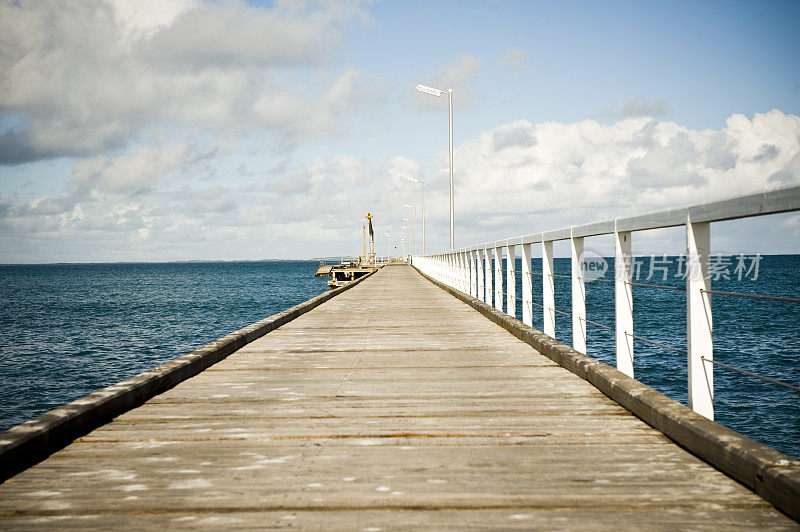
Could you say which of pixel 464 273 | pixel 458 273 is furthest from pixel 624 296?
pixel 458 273

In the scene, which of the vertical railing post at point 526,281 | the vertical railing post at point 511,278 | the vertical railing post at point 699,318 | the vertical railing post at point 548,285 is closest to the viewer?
the vertical railing post at point 699,318

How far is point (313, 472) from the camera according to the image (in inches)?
105

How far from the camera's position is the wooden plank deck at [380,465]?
223 cm

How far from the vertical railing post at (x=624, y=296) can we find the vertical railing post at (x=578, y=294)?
0.83 metres

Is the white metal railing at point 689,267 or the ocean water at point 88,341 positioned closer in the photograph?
the white metal railing at point 689,267

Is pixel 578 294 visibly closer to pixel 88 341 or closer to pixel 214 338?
pixel 214 338

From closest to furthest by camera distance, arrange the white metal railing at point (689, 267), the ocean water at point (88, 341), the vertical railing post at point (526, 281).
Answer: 1. the white metal railing at point (689, 267)
2. the vertical railing post at point (526, 281)
3. the ocean water at point (88, 341)

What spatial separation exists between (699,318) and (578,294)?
199 centimetres

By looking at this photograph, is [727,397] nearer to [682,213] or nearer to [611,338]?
[611,338]

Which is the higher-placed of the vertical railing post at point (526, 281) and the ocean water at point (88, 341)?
the vertical railing post at point (526, 281)

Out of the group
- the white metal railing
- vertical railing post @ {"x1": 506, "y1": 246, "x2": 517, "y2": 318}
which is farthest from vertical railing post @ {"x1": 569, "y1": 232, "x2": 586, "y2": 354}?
vertical railing post @ {"x1": 506, "y1": 246, "x2": 517, "y2": 318}

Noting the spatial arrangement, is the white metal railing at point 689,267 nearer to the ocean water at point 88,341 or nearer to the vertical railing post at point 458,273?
the vertical railing post at point 458,273

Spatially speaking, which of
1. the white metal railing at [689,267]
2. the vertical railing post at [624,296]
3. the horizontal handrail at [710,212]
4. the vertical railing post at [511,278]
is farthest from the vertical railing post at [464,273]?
the vertical railing post at [624,296]

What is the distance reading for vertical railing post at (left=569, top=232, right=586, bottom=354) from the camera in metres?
5.18
